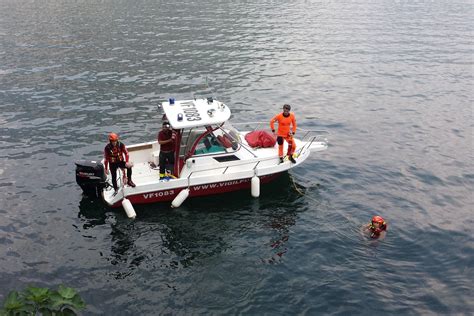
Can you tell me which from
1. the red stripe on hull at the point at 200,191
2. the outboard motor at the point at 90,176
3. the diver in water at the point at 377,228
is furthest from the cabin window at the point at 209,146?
the diver in water at the point at 377,228

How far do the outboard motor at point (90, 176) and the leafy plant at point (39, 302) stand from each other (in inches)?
363

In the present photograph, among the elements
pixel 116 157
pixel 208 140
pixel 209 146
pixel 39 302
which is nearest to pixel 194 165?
pixel 209 146

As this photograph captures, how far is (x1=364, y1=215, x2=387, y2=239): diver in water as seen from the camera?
48.3 ft

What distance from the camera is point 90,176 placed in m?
15.9

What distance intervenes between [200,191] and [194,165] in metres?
1.01

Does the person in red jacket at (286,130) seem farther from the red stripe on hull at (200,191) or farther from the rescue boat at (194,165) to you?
the red stripe on hull at (200,191)

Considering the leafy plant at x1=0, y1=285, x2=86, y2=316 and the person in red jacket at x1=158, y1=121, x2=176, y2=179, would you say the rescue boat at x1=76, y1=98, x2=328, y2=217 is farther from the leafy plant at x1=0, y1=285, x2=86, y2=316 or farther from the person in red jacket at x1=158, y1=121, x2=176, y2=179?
the leafy plant at x1=0, y1=285, x2=86, y2=316

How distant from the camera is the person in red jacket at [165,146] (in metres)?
16.0

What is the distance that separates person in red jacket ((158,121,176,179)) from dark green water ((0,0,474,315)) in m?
1.59

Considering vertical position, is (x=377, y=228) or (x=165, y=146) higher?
(x=165, y=146)

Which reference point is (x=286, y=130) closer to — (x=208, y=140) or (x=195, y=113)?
(x=208, y=140)

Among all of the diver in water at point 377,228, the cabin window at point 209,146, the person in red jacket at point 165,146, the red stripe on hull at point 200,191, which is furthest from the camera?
the cabin window at point 209,146

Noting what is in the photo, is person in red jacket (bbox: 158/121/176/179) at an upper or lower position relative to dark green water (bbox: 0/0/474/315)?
upper

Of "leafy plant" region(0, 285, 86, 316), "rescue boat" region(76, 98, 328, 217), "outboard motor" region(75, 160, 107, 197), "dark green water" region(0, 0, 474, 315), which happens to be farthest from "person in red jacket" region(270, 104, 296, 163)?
"leafy plant" region(0, 285, 86, 316)
